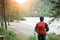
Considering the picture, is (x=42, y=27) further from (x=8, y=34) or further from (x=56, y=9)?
(x=8, y=34)

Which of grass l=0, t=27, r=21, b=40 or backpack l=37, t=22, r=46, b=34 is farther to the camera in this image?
grass l=0, t=27, r=21, b=40

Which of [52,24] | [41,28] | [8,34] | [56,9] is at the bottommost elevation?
[8,34]

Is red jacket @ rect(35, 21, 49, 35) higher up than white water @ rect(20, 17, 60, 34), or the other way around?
red jacket @ rect(35, 21, 49, 35)

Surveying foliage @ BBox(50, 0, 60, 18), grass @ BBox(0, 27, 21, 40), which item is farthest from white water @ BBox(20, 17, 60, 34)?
grass @ BBox(0, 27, 21, 40)

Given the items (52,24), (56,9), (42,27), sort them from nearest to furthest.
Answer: (42,27) → (56,9) → (52,24)

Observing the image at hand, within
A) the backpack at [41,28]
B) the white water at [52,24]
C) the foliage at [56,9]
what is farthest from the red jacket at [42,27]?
the white water at [52,24]

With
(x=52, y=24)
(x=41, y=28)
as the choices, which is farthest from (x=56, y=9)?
(x=41, y=28)

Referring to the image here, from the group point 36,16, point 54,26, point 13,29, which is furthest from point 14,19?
point 54,26

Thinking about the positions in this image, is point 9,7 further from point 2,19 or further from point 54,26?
point 54,26

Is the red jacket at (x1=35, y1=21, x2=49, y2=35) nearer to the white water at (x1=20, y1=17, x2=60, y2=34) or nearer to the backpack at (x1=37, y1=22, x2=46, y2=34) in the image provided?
the backpack at (x1=37, y1=22, x2=46, y2=34)

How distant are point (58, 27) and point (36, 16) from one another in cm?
130

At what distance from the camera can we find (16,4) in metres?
12.6

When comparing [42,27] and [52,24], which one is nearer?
[42,27]

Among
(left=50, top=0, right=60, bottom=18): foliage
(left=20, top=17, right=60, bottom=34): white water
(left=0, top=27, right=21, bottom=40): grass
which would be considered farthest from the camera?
(left=20, top=17, right=60, bottom=34): white water
